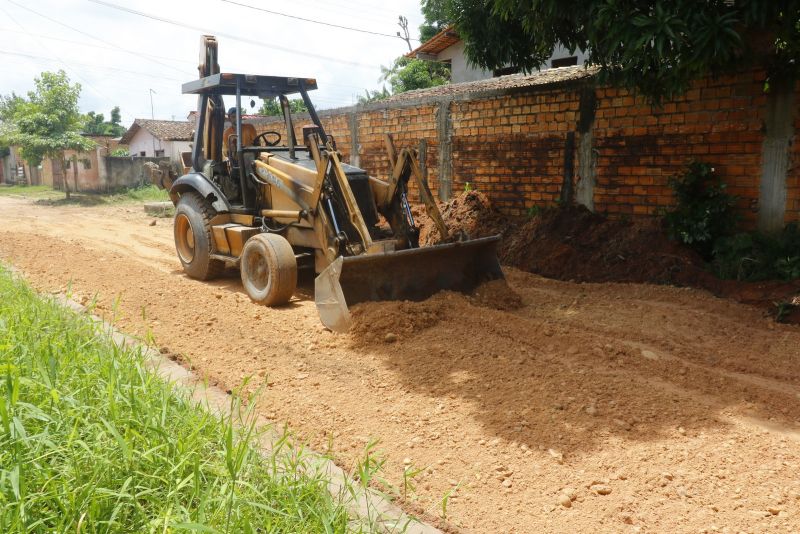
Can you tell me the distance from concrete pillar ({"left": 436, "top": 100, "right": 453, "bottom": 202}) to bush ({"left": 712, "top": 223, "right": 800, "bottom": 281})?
4.42 metres

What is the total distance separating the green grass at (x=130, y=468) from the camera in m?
2.24

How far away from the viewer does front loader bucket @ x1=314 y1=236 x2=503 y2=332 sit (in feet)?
17.6

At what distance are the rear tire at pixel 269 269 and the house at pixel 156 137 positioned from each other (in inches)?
1251

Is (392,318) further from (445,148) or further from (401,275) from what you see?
(445,148)

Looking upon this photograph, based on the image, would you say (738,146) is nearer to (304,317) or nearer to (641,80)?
(641,80)

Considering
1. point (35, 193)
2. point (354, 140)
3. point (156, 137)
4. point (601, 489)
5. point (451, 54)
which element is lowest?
point (601, 489)

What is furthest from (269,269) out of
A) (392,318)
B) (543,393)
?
(543,393)

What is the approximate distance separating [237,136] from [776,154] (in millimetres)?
5626

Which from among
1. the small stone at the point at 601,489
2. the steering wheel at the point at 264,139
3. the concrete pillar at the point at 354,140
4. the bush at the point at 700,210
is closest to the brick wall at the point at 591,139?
the bush at the point at 700,210

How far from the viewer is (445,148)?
1002 centimetres

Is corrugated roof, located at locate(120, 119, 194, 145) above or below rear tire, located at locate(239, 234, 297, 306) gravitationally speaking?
above

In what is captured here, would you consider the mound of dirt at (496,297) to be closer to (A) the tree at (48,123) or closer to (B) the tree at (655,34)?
(B) the tree at (655,34)

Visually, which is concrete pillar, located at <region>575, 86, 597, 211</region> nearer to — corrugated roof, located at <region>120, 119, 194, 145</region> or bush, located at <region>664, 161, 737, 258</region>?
bush, located at <region>664, 161, 737, 258</region>

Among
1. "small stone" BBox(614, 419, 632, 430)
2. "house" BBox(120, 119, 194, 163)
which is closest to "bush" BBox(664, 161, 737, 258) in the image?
"small stone" BBox(614, 419, 632, 430)
